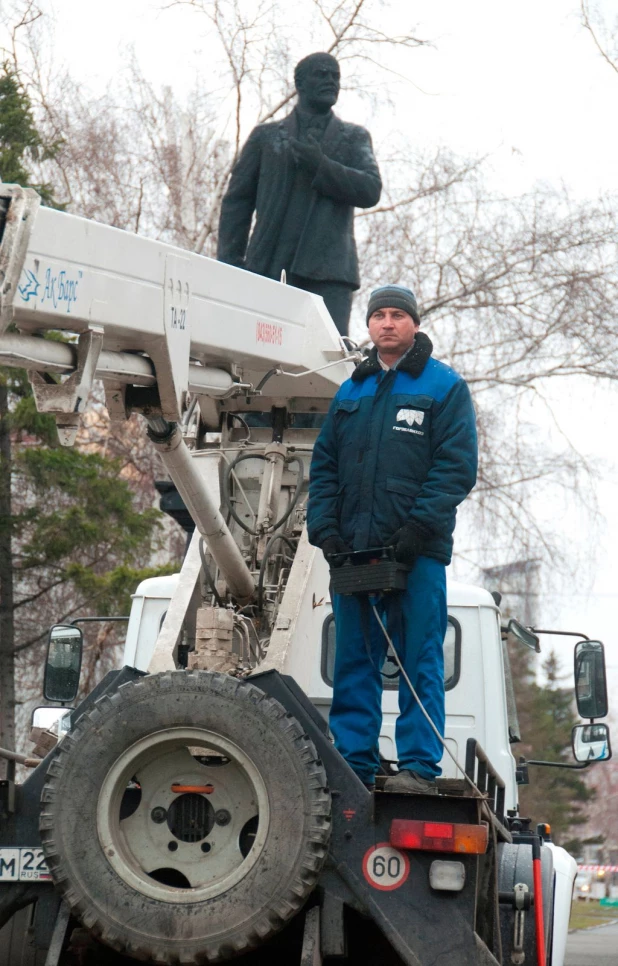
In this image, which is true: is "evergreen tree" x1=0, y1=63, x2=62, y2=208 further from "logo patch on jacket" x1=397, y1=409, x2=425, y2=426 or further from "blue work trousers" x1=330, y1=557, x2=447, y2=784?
"blue work trousers" x1=330, y1=557, x2=447, y2=784

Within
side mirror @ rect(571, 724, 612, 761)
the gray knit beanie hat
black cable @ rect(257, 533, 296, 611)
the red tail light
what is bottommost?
the red tail light

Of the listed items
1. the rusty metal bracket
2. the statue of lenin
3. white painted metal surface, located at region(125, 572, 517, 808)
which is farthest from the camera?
the statue of lenin

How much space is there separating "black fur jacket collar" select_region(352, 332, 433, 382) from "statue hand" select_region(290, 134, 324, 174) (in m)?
3.32

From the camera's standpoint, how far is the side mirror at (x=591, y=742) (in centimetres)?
748

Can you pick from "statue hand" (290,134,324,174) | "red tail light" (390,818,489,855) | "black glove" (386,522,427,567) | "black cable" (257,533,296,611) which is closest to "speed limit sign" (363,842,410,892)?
"red tail light" (390,818,489,855)

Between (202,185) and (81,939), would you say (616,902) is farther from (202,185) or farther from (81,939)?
(81,939)

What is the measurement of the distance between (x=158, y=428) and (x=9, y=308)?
1.09 metres

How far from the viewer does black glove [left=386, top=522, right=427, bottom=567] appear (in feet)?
16.1

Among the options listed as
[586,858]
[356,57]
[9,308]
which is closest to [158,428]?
[9,308]

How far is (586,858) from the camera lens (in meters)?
65.8

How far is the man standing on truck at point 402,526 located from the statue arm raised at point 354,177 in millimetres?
3325

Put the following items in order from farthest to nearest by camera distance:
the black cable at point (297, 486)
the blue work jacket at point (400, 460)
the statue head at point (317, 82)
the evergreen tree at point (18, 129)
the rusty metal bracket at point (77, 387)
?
the evergreen tree at point (18, 129), the statue head at point (317, 82), the black cable at point (297, 486), the blue work jacket at point (400, 460), the rusty metal bracket at point (77, 387)

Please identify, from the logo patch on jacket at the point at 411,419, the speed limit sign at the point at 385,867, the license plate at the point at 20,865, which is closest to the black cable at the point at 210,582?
the logo patch on jacket at the point at 411,419

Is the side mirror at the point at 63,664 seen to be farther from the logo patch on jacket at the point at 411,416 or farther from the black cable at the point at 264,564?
the logo patch on jacket at the point at 411,416
